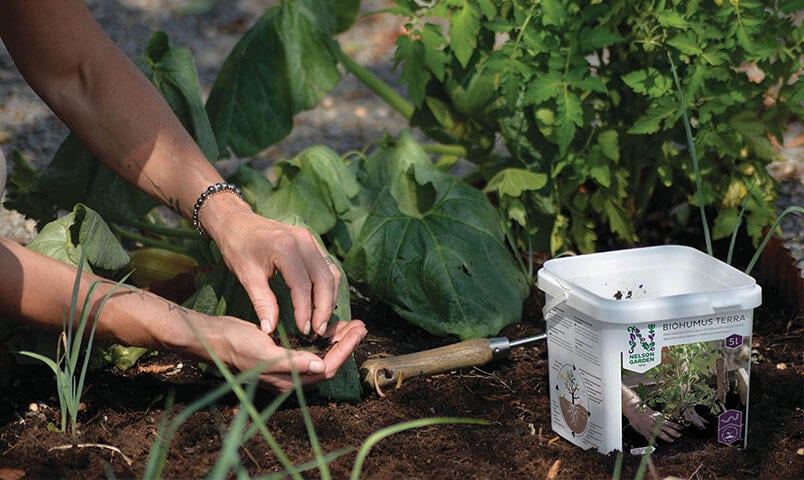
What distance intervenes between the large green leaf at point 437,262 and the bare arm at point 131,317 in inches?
19.4

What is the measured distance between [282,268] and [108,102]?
622mm

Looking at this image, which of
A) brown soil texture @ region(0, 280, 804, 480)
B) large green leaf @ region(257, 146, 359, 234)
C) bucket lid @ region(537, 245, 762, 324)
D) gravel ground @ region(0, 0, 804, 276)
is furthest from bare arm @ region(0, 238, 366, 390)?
gravel ground @ region(0, 0, 804, 276)

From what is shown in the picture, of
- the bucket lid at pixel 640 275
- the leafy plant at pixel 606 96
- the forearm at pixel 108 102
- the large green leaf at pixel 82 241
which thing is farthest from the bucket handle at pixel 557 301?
the large green leaf at pixel 82 241

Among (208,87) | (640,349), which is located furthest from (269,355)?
(208,87)

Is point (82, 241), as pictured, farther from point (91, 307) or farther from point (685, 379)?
point (685, 379)

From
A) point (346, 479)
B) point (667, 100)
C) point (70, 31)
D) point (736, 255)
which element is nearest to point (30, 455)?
point (346, 479)

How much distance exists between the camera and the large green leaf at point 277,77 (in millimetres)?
2941

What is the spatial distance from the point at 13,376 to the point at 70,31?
2.48 ft

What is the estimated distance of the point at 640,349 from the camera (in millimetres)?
1948

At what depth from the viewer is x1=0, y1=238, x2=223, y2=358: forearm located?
2.06 metres

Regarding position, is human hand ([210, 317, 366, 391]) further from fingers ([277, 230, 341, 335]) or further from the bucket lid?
the bucket lid

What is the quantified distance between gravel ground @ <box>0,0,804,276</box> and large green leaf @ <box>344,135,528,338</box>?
31.4 inches

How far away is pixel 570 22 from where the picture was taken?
8.64 ft

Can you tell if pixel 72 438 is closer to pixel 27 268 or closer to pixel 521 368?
pixel 27 268
